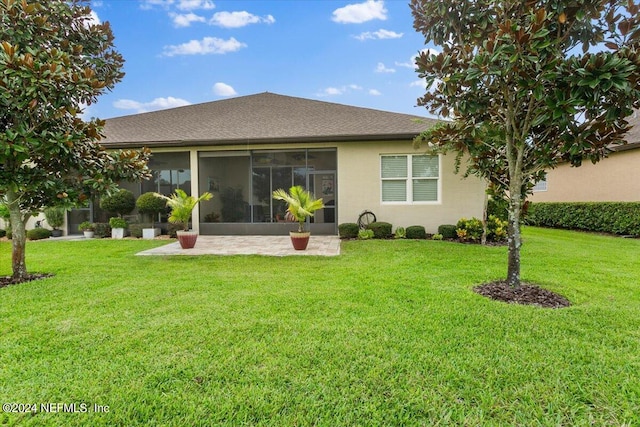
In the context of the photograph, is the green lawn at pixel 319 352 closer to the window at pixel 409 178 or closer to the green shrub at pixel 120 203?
the window at pixel 409 178

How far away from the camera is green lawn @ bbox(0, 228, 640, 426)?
81.7 inches

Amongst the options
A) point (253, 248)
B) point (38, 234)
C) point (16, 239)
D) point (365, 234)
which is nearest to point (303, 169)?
point (365, 234)

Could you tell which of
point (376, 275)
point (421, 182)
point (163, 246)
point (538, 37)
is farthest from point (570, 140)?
point (163, 246)

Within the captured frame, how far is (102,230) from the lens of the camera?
11.3m

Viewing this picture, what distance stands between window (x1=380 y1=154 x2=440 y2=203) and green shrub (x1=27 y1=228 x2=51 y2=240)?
12113mm

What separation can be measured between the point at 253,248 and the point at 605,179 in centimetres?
1416

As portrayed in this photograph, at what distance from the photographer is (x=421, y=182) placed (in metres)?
10.8

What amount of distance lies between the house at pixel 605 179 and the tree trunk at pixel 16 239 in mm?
13959

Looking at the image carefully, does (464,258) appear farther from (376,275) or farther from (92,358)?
(92,358)

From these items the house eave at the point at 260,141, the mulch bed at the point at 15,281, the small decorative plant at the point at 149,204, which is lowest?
the mulch bed at the point at 15,281

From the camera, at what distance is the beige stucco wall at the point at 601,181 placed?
11609 millimetres

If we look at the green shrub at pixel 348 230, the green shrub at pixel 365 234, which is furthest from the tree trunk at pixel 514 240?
the green shrub at pixel 348 230

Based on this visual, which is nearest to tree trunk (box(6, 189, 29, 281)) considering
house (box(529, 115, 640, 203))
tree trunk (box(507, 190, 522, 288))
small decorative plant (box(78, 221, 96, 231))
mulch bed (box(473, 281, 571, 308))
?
small decorative plant (box(78, 221, 96, 231))

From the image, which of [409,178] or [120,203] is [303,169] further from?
[120,203]
